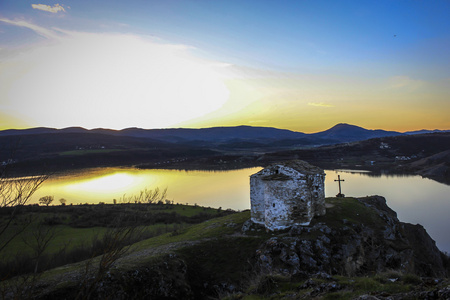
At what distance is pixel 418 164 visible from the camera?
84562 mm

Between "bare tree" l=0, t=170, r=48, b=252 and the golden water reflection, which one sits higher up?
"bare tree" l=0, t=170, r=48, b=252

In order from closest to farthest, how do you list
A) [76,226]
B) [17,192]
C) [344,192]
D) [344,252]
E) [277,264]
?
[17,192] < [277,264] < [344,252] < [76,226] < [344,192]

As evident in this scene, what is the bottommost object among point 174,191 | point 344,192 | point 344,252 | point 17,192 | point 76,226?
point 174,191

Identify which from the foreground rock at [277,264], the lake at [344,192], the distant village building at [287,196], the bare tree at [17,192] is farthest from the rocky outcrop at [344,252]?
the bare tree at [17,192]

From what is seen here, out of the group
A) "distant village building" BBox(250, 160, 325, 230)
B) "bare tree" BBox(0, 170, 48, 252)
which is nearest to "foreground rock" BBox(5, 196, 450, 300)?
"distant village building" BBox(250, 160, 325, 230)

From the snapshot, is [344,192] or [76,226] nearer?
[76,226]

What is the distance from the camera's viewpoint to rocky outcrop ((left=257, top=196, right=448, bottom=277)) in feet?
51.6

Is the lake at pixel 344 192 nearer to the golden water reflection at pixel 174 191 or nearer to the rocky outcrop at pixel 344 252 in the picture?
the golden water reflection at pixel 174 191

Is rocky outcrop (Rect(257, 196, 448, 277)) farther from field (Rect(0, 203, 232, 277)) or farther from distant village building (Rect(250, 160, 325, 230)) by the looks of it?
field (Rect(0, 203, 232, 277))

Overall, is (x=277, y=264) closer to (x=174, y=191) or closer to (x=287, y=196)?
(x=287, y=196)

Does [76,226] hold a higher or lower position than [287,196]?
lower

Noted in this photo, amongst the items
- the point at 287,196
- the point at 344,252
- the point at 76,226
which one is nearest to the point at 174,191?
the point at 76,226

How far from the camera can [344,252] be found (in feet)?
56.2

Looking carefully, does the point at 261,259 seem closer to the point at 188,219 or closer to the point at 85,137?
the point at 188,219
